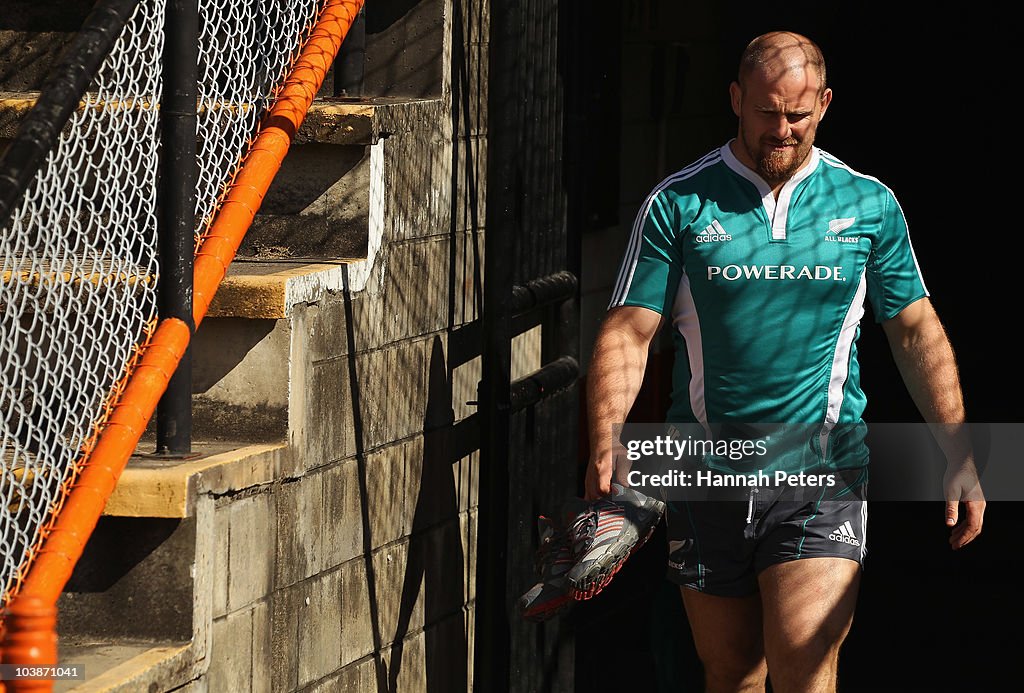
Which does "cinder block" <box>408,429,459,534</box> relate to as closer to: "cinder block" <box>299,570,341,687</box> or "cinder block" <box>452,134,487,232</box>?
"cinder block" <box>299,570,341,687</box>

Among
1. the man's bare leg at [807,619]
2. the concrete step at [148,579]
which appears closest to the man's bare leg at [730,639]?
the man's bare leg at [807,619]

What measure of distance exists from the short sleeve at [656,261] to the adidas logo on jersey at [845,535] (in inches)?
28.0

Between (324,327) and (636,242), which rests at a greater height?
(636,242)

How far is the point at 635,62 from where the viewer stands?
8.00m

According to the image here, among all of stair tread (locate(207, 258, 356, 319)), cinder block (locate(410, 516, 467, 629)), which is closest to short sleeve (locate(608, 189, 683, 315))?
stair tread (locate(207, 258, 356, 319))

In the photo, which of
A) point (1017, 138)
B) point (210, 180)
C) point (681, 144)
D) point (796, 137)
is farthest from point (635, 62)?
point (1017, 138)

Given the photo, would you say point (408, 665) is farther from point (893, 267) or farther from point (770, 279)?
point (893, 267)

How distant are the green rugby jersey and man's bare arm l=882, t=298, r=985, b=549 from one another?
69 mm

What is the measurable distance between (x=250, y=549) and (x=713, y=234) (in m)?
1.41

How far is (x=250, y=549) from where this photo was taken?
10.8 ft

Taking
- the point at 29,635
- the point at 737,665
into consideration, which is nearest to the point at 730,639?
the point at 737,665

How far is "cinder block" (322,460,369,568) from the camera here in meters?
3.67

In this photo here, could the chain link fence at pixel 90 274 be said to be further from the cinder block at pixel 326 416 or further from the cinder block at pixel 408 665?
the cinder block at pixel 408 665

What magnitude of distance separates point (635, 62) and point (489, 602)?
4531 millimetres
